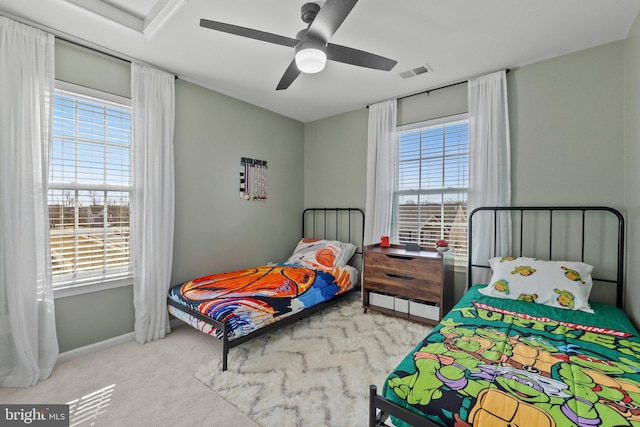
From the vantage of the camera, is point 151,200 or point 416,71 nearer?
point 151,200

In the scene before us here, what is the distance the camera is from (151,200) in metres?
2.66

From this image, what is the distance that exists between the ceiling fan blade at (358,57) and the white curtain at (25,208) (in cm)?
216

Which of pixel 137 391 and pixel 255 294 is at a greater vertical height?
pixel 255 294

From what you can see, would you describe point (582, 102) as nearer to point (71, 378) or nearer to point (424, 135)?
point (424, 135)

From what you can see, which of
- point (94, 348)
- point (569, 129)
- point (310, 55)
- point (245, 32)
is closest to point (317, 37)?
point (310, 55)

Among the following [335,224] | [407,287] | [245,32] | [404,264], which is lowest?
[407,287]

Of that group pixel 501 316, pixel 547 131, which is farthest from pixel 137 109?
pixel 547 131

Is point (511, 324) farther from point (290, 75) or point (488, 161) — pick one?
point (290, 75)

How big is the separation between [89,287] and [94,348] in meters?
0.53

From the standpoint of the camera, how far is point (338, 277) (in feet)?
11.0

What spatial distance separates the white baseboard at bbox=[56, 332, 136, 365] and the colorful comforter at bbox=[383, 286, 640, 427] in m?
2.53

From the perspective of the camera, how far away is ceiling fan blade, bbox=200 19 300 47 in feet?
5.43

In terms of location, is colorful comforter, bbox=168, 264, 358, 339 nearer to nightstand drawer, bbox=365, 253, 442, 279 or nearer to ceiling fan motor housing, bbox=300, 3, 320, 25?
nightstand drawer, bbox=365, 253, 442, 279

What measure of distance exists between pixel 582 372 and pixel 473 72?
2.67 m
